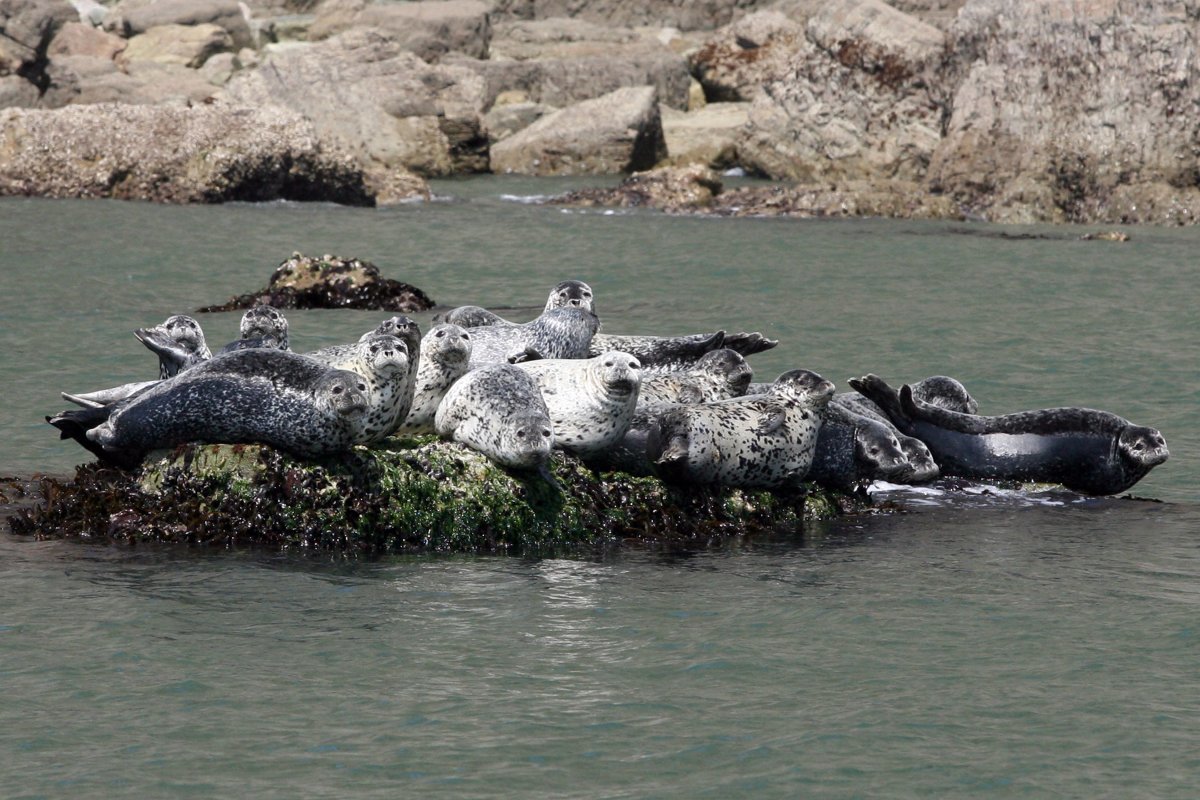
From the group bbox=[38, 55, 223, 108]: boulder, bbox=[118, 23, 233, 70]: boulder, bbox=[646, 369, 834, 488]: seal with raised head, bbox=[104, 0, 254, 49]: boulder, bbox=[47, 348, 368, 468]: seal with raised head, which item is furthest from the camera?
bbox=[104, 0, 254, 49]: boulder

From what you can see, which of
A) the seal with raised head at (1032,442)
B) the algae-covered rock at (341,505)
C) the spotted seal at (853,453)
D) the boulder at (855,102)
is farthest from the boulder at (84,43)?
the algae-covered rock at (341,505)

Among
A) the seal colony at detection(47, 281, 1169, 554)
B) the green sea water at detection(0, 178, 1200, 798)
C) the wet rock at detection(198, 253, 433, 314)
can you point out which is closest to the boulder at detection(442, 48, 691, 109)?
the wet rock at detection(198, 253, 433, 314)

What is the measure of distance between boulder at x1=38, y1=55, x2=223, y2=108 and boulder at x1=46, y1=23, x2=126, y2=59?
1845mm

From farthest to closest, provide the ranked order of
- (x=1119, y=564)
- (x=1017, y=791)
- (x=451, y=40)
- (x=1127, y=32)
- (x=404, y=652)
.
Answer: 1. (x=451, y=40)
2. (x=1127, y=32)
3. (x=1119, y=564)
4. (x=404, y=652)
5. (x=1017, y=791)

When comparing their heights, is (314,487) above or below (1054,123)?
below

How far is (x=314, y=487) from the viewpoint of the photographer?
22.5 feet

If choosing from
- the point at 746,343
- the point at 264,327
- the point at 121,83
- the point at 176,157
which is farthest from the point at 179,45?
the point at 264,327

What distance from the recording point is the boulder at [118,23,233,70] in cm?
4181

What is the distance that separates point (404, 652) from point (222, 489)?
5.32 feet

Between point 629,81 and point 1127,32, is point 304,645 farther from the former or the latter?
point 629,81

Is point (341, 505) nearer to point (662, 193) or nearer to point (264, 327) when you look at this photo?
point (264, 327)

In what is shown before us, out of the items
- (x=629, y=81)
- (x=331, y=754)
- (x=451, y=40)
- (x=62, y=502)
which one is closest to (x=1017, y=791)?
(x=331, y=754)

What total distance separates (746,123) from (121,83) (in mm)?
13033

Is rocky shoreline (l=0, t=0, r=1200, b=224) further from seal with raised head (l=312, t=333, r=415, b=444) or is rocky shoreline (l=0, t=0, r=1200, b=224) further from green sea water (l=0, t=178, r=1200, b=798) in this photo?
seal with raised head (l=312, t=333, r=415, b=444)
